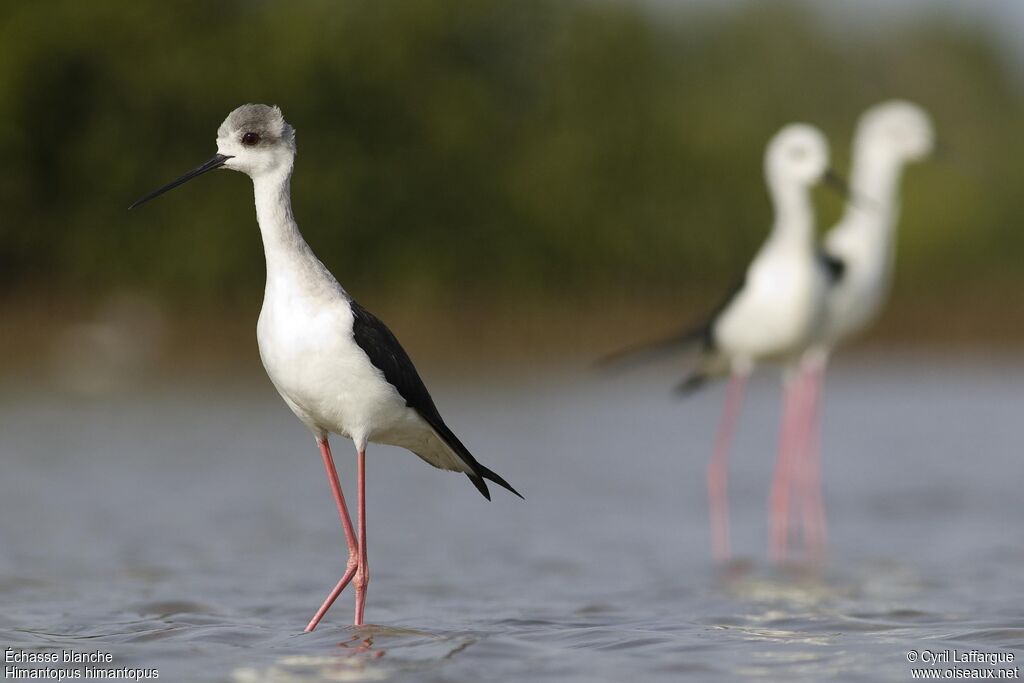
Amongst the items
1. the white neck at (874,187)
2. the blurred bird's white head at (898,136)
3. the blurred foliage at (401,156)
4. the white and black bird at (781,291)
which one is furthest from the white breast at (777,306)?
the blurred foliage at (401,156)

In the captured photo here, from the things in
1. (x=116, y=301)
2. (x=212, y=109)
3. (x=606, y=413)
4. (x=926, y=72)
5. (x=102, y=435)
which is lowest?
(x=102, y=435)

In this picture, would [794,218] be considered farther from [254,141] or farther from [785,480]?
[254,141]

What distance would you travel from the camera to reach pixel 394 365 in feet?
15.6

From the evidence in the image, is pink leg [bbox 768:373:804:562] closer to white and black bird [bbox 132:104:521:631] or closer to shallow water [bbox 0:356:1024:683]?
shallow water [bbox 0:356:1024:683]

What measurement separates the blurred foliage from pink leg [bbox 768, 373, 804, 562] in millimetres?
11633

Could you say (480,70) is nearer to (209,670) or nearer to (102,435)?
(102,435)

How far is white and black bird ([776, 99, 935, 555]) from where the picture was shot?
9328 millimetres

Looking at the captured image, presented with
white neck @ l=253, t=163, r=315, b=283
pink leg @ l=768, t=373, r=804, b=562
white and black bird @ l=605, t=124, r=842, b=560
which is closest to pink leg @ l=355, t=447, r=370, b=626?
white neck @ l=253, t=163, r=315, b=283

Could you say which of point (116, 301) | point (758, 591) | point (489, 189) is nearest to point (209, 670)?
point (758, 591)

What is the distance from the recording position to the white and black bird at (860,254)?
30.6 ft

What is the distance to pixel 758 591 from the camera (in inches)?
249

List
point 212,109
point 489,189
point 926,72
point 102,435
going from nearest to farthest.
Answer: point 102,435 → point 212,109 → point 489,189 → point 926,72

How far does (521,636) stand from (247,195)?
16.3m

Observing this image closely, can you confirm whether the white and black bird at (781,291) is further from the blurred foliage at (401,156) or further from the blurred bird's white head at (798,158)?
the blurred foliage at (401,156)
